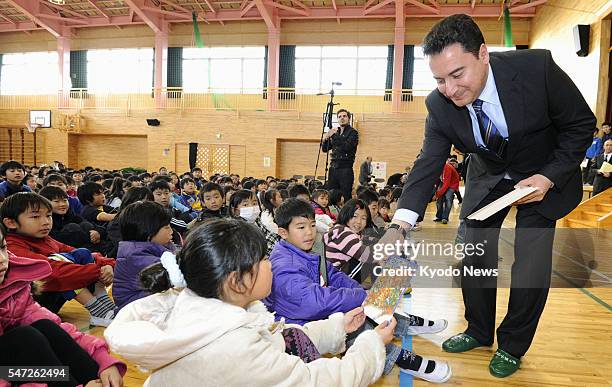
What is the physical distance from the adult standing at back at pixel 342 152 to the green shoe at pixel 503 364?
152 inches

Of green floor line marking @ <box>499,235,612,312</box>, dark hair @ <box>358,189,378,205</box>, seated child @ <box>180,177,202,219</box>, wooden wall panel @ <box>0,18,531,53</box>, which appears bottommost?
green floor line marking @ <box>499,235,612,312</box>

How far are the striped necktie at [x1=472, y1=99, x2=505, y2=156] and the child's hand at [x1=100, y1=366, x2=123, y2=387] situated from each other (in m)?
1.62

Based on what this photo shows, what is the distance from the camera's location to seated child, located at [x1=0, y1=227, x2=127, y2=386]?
126cm

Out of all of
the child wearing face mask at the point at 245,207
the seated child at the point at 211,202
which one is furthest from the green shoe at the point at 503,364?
the seated child at the point at 211,202

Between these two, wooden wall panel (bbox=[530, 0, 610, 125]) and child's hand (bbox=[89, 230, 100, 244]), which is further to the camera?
wooden wall panel (bbox=[530, 0, 610, 125])

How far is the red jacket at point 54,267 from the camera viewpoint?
83.4 inches

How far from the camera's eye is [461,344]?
2.01 meters

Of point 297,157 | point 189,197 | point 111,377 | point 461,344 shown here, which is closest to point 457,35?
point 461,344

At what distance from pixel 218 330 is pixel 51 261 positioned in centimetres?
168

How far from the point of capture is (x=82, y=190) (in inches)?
166

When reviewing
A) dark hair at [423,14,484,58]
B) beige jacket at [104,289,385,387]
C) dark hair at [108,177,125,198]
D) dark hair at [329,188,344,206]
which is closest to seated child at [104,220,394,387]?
beige jacket at [104,289,385,387]

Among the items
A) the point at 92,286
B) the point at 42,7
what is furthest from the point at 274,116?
the point at 92,286

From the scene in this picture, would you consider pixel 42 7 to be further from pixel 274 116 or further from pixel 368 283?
pixel 368 283

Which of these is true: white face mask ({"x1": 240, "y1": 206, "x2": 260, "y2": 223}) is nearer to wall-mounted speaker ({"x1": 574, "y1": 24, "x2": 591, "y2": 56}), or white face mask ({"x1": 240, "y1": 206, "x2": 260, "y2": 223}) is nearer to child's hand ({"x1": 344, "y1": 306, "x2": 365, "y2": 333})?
child's hand ({"x1": 344, "y1": 306, "x2": 365, "y2": 333})
